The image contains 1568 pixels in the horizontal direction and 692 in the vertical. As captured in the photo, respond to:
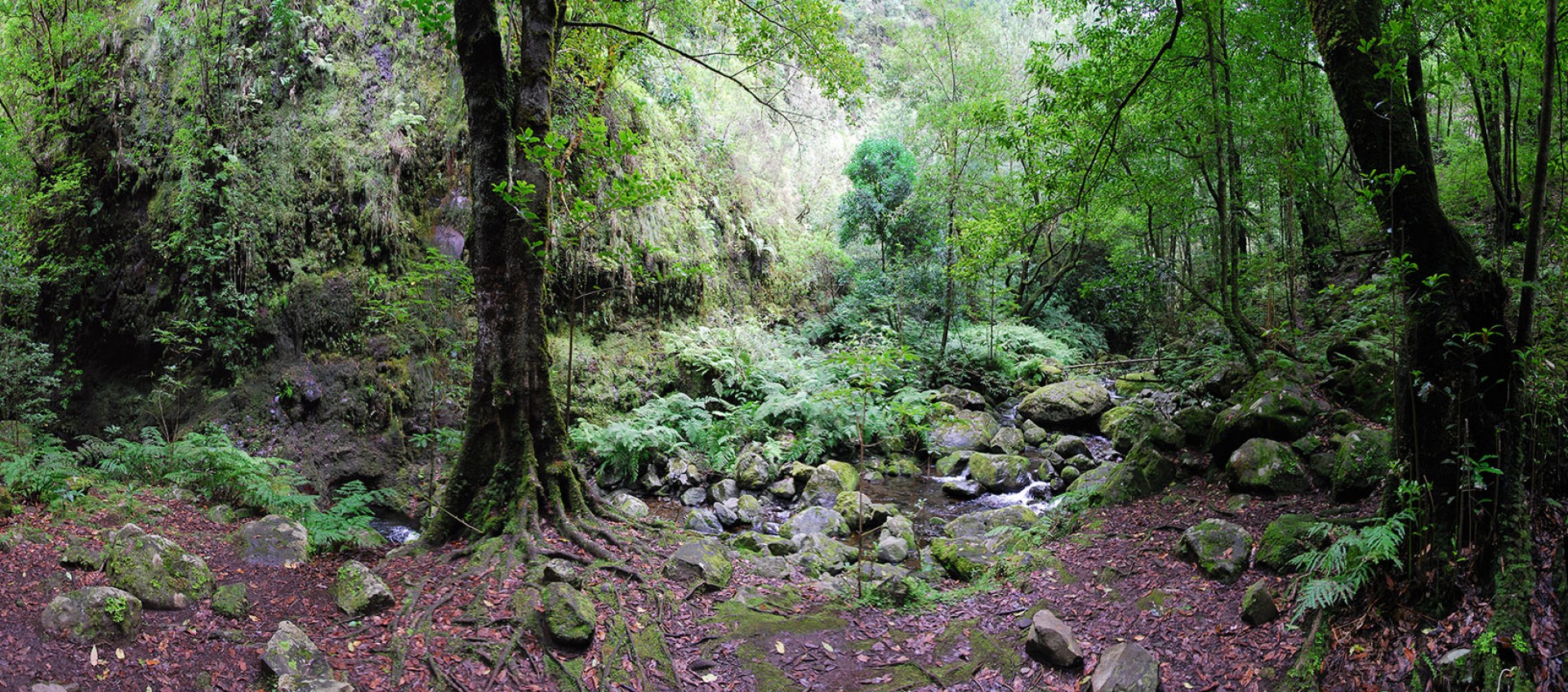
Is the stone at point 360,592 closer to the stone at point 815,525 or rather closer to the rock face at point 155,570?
the rock face at point 155,570

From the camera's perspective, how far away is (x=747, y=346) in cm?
1448

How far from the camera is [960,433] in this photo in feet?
43.1

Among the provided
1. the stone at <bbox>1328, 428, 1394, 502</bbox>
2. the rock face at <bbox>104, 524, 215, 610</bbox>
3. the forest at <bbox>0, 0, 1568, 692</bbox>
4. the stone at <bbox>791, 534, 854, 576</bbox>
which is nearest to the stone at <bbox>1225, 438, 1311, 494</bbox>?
the forest at <bbox>0, 0, 1568, 692</bbox>

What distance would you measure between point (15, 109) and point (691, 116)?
11597mm

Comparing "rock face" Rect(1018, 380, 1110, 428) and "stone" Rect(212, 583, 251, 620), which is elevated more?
"stone" Rect(212, 583, 251, 620)

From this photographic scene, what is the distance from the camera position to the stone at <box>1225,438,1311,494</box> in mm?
6211

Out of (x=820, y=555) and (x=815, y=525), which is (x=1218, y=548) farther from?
(x=815, y=525)

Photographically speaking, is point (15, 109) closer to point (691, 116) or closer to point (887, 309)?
point (691, 116)

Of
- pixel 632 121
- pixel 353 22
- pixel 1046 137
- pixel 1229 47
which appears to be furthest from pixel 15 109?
pixel 1229 47

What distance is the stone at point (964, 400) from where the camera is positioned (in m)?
15.2

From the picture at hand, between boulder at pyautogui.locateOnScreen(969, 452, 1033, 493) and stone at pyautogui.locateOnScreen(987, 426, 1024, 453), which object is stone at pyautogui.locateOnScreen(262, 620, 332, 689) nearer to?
boulder at pyautogui.locateOnScreen(969, 452, 1033, 493)

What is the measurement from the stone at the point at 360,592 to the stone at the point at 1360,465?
7.15 m

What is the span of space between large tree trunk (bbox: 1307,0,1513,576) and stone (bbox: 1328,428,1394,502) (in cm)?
174

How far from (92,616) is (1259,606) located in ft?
21.5
